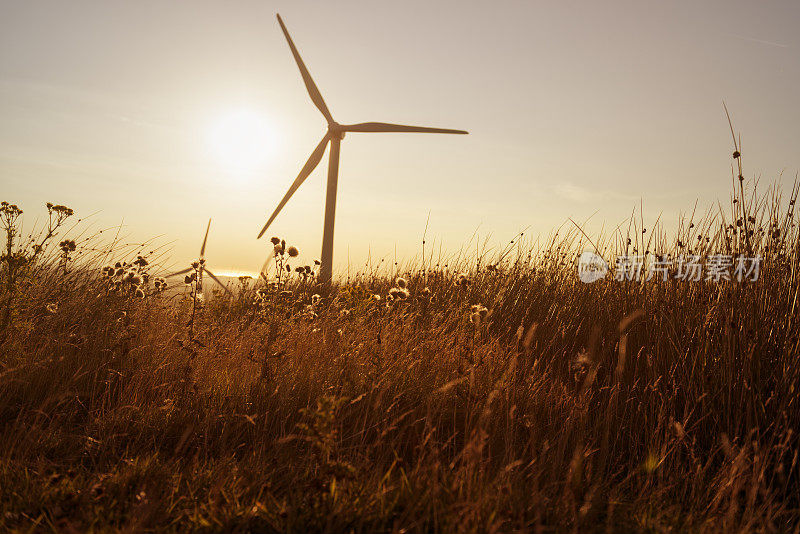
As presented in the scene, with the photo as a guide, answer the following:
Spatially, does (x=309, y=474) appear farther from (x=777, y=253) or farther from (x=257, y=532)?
(x=777, y=253)

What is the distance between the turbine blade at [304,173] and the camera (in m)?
13.4

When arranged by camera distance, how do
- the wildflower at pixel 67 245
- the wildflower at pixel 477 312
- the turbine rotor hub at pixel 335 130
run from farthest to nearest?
the turbine rotor hub at pixel 335 130, the wildflower at pixel 67 245, the wildflower at pixel 477 312

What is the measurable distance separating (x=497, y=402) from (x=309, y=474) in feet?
5.27

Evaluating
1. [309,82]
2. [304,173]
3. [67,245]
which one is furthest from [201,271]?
[309,82]

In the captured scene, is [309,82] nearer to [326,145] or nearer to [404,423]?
[326,145]

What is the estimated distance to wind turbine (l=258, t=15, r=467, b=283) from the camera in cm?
1347

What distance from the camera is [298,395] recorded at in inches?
154

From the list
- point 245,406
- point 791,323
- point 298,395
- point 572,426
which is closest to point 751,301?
point 791,323

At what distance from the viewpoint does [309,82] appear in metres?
14.4

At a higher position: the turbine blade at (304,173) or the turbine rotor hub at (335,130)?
the turbine rotor hub at (335,130)

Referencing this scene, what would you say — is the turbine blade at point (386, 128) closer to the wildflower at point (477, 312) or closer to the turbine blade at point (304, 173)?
the turbine blade at point (304, 173)

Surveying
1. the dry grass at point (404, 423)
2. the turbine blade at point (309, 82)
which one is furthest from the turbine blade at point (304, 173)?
the dry grass at point (404, 423)

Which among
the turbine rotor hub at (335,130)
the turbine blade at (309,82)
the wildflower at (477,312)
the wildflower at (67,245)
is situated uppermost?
the turbine blade at (309,82)

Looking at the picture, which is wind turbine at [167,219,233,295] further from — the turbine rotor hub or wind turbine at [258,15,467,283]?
the turbine rotor hub
